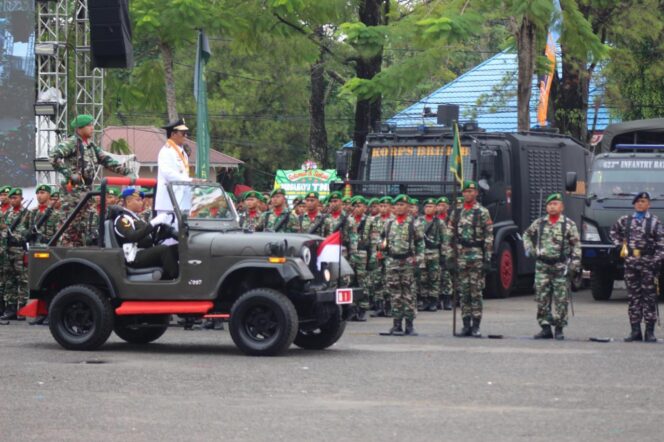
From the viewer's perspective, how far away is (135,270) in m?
15.7

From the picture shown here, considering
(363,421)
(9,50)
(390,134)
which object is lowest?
(363,421)

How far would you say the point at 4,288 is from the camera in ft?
68.9

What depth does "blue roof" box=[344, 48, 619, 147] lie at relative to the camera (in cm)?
4131

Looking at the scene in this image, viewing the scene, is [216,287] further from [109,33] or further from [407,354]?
[109,33]

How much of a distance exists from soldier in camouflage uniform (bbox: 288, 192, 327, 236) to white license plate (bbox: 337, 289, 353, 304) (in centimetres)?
543

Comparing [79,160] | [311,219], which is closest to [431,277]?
[311,219]

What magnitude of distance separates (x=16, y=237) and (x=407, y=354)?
7656 mm

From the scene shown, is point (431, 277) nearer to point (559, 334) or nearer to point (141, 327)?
point (559, 334)

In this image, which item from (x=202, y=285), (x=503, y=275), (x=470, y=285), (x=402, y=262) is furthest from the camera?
(x=503, y=275)

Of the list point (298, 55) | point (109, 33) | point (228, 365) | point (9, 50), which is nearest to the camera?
point (228, 365)

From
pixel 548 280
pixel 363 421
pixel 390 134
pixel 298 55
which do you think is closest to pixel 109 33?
pixel 390 134

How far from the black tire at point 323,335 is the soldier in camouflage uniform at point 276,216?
4530mm

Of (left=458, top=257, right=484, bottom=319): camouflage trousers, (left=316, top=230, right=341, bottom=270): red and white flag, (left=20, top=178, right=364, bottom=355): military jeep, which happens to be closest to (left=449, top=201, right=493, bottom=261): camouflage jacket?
(left=458, top=257, right=484, bottom=319): camouflage trousers

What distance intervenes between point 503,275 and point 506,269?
146mm
